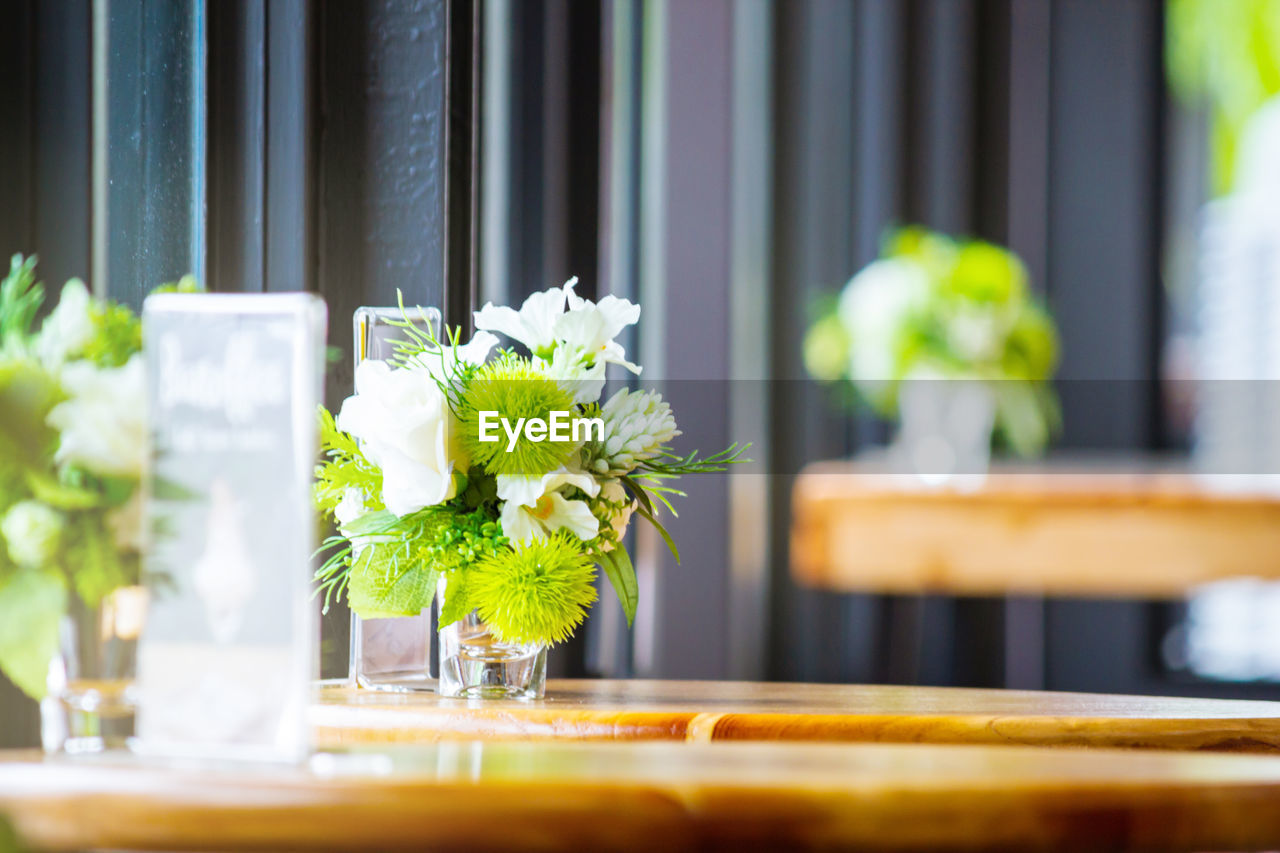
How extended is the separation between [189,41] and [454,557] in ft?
1.89

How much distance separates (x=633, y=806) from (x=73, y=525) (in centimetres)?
30

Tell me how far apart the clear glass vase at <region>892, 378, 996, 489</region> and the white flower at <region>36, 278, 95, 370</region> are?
292 centimetres

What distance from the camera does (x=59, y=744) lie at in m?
0.61

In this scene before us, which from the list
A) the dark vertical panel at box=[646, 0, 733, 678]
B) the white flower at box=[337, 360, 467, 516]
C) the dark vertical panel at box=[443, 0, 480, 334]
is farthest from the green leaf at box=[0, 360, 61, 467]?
the dark vertical panel at box=[646, 0, 733, 678]

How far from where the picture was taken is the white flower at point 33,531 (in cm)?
59

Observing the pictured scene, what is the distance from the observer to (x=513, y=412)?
2.92 feet

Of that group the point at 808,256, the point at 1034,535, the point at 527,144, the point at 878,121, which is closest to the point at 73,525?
the point at 527,144

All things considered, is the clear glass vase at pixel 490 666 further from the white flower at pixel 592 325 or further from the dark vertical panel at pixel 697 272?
the dark vertical panel at pixel 697 272

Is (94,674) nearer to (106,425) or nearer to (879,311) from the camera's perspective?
(106,425)

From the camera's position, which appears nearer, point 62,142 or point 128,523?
point 128,523

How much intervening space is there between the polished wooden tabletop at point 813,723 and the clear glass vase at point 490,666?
0.13 feet

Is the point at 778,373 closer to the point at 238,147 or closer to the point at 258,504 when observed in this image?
the point at 238,147

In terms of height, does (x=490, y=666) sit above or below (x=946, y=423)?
below

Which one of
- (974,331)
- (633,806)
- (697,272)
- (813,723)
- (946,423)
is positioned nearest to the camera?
(633,806)
